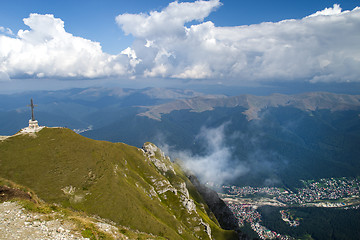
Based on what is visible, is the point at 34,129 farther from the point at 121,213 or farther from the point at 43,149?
the point at 121,213

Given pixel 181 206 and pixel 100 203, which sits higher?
pixel 100 203

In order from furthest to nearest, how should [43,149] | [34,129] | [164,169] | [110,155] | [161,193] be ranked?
[164,169] < [161,193] < [110,155] < [34,129] < [43,149]

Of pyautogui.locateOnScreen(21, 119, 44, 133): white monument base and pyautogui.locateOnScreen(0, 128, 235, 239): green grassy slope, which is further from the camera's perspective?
pyautogui.locateOnScreen(21, 119, 44, 133): white monument base

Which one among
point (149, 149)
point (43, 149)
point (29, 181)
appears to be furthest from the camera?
point (149, 149)

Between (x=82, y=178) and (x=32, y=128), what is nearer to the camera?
(x=82, y=178)

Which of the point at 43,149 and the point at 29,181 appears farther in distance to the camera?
the point at 43,149

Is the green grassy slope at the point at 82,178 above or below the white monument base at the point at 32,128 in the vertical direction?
below

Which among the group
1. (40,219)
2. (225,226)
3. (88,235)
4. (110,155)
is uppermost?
(40,219)

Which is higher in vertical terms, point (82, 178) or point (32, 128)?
point (32, 128)

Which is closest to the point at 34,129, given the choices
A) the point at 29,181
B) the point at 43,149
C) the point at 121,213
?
the point at 43,149

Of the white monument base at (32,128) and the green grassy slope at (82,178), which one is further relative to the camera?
the white monument base at (32,128)

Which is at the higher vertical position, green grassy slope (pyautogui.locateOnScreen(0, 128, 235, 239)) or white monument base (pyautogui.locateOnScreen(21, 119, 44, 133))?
white monument base (pyautogui.locateOnScreen(21, 119, 44, 133))
